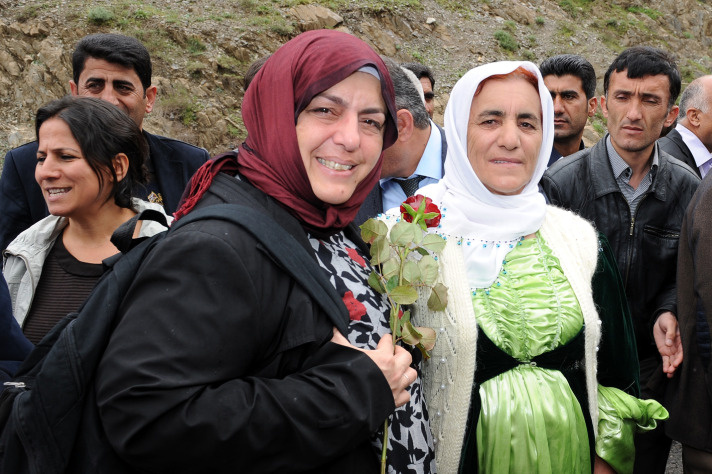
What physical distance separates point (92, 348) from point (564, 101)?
4897 millimetres

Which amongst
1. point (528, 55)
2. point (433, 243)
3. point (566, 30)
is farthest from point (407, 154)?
point (566, 30)

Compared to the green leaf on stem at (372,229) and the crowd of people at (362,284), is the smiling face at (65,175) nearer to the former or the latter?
the crowd of people at (362,284)

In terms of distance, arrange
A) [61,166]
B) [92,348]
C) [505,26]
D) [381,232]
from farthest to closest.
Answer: [505,26] → [61,166] → [381,232] → [92,348]

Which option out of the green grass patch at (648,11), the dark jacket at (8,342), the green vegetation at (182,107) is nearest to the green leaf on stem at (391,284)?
the dark jacket at (8,342)

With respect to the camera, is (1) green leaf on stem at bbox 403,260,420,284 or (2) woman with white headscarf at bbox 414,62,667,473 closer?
(1) green leaf on stem at bbox 403,260,420,284

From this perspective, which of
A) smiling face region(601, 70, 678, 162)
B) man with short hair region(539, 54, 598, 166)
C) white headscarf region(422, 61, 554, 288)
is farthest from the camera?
man with short hair region(539, 54, 598, 166)

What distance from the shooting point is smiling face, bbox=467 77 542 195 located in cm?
231

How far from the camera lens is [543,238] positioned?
7.87 ft

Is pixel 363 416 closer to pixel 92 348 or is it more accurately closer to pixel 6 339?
pixel 92 348

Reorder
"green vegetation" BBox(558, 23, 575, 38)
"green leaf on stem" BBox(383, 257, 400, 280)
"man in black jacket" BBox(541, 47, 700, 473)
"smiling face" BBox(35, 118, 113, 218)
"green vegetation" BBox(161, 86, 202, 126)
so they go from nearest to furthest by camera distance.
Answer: "green leaf on stem" BBox(383, 257, 400, 280)
"smiling face" BBox(35, 118, 113, 218)
"man in black jacket" BBox(541, 47, 700, 473)
"green vegetation" BBox(161, 86, 202, 126)
"green vegetation" BBox(558, 23, 575, 38)

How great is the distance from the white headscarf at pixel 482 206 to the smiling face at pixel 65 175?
1586 millimetres

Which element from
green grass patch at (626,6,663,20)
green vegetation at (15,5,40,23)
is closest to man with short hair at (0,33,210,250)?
green vegetation at (15,5,40,23)

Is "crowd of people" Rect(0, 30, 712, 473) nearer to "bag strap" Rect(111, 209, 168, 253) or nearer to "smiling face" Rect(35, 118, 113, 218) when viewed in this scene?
"smiling face" Rect(35, 118, 113, 218)

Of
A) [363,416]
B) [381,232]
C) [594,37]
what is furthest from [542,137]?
[594,37]
